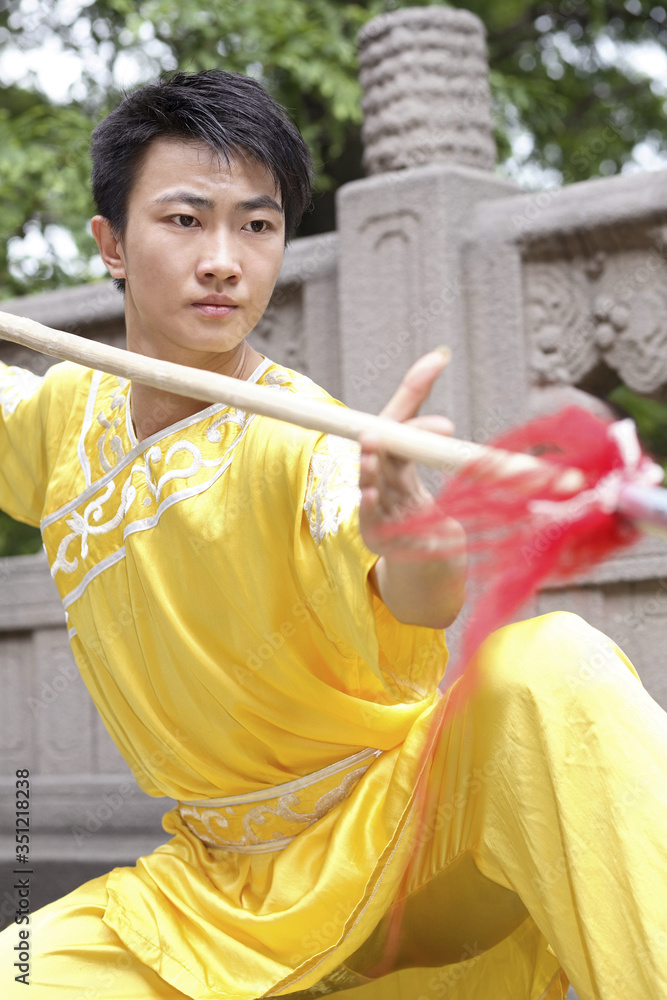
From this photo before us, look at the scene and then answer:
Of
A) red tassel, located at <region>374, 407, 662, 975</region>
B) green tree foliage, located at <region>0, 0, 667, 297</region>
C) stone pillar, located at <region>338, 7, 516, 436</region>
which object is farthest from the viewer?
green tree foliage, located at <region>0, 0, 667, 297</region>

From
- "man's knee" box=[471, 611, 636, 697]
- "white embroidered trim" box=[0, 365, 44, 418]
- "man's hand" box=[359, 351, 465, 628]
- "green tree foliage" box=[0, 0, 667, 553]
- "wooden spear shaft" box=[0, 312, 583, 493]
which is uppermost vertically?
"green tree foliage" box=[0, 0, 667, 553]

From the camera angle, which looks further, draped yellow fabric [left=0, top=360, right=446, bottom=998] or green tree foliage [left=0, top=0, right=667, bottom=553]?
green tree foliage [left=0, top=0, right=667, bottom=553]

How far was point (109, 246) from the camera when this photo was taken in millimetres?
1618

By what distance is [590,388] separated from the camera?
2.93 m

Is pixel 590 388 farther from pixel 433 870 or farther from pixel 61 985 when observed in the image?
pixel 61 985

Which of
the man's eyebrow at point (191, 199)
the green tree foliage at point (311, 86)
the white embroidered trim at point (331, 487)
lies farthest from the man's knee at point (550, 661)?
the green tree foliage at point (311, 86)

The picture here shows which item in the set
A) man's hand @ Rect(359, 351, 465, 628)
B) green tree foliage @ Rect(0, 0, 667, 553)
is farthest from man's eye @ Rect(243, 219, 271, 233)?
green tree foliage @ Rect(0, 0, 667, 553)

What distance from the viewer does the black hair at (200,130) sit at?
148 cm

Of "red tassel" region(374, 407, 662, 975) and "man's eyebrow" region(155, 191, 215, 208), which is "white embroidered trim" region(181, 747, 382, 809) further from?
"man's eyebrow" region(155, 191, 215, 208)

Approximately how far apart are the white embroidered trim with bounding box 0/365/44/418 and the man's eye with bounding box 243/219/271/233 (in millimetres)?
556

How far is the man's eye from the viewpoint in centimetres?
147

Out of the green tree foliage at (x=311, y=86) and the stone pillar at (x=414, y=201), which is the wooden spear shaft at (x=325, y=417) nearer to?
the stone pillar at (x=414, y=201)

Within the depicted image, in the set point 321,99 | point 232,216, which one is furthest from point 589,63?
point 232,216

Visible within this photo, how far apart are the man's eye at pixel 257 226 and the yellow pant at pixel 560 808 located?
2.07 feet
